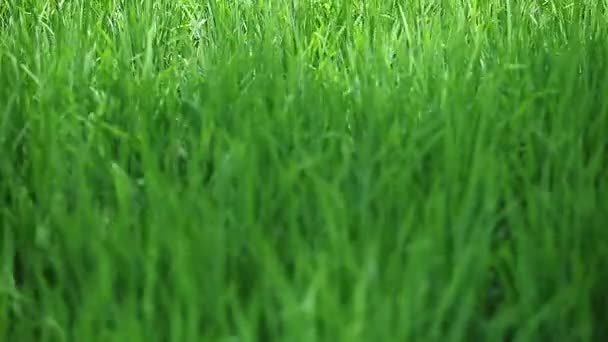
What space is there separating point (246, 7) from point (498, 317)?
4.32 ft

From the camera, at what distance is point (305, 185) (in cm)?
142

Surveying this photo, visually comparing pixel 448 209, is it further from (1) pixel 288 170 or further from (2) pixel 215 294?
(2) pixel 215 294

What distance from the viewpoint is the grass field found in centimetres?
118

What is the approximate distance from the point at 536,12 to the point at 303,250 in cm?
132

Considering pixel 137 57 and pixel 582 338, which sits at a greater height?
pixel 137 57

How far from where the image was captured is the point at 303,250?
126 centimetres

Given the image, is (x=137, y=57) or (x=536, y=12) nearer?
(x=137, y=57)

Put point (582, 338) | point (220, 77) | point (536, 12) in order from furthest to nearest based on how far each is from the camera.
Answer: point (536, 12) → point (220, 77) → point (582, 338)

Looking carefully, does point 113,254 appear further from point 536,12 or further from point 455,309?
point 536,12

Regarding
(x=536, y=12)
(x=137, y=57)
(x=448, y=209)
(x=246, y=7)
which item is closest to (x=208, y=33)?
(x=246, y=7)

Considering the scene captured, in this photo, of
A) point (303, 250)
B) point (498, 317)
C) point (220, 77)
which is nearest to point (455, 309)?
point (498, 317)

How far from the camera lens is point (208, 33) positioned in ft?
7.37

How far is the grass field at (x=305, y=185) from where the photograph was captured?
3.87ft

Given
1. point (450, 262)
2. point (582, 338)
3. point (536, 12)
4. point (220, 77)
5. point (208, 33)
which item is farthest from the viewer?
point (536, 12)
